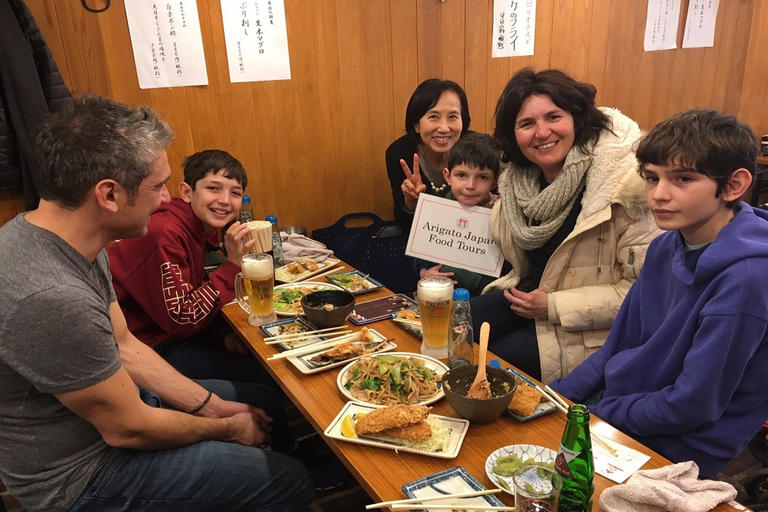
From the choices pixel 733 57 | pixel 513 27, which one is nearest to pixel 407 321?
pixel 513 27

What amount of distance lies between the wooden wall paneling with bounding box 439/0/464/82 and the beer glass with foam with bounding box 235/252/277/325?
2111mm

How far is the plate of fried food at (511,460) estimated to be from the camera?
975mm

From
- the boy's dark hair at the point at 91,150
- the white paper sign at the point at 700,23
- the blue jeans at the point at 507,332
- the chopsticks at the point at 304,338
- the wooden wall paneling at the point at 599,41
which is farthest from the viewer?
the white paper sign at the point at 700,23

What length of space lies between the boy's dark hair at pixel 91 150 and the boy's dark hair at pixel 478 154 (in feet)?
4.08

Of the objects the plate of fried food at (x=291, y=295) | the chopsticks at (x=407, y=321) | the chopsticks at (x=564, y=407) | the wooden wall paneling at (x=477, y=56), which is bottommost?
the plate of fried food at (x=291, y=295)

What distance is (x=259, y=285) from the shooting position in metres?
1.69

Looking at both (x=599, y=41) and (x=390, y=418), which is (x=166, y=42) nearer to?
Result: (x=390, y=418)

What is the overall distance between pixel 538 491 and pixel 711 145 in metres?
0.94

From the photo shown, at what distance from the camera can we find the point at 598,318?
5.90ft

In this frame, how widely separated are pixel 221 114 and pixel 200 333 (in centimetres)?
128

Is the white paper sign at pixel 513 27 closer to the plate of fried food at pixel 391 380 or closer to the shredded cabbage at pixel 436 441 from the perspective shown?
the plate of fried food at pixel 391 380

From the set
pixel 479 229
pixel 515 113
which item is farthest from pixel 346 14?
pixel 479 229

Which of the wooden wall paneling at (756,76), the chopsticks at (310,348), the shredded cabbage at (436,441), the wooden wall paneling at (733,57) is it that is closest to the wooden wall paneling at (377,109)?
the chopsticks at (310,348)

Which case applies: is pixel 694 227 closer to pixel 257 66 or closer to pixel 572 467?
pixel 572 467
